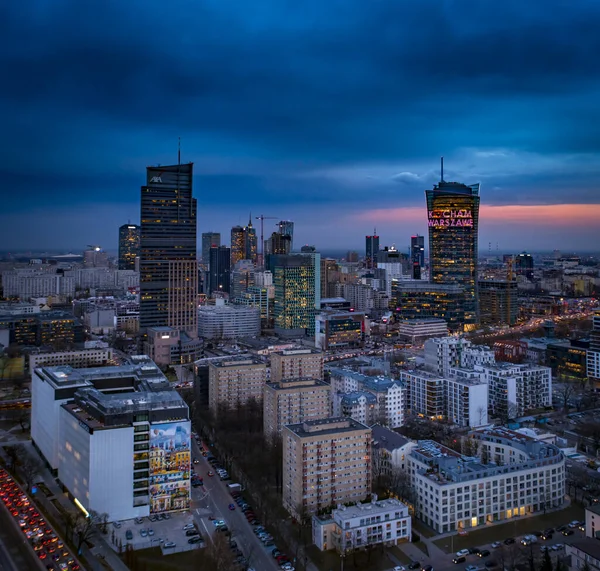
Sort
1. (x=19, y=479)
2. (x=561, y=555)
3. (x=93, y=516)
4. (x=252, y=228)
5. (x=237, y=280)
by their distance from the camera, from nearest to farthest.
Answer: (x=561, y=555) < (x=93, y=516) < (x=19, y=479) < (x=237, y=280) < (x=252, y=228)

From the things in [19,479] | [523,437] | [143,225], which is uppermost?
[143,225]

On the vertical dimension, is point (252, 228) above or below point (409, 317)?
above

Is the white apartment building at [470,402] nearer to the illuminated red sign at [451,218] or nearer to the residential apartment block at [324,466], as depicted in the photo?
the residential apartment block at [324,466]

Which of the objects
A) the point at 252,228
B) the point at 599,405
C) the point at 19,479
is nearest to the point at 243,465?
the point at 19,479

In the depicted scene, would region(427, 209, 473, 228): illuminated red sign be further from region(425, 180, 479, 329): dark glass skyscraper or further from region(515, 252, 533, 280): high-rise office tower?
region(515, 252, 533, 280): high-rise office tower

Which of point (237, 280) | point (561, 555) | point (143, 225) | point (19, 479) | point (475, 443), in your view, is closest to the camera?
point (561, 555)

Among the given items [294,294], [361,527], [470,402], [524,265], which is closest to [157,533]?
[361,527]

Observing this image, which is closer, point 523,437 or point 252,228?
point 523,437

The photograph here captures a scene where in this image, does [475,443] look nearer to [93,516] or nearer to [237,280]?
[93,516]
